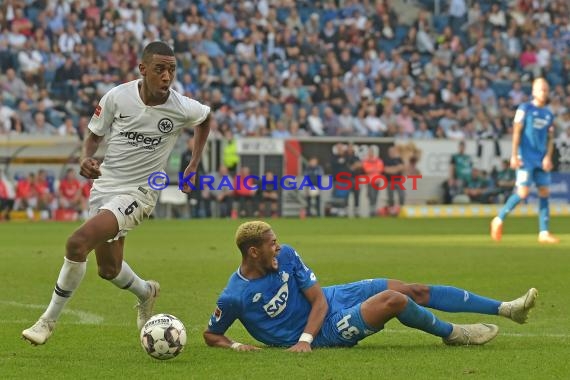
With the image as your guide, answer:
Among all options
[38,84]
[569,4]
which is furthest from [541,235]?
[569,4]

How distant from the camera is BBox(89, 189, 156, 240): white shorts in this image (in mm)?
9500

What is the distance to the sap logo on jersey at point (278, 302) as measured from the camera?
8.56 metres

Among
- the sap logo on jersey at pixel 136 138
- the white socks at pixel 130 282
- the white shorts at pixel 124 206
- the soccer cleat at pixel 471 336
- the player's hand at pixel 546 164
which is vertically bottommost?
the soccer cleat at pixel 471 336

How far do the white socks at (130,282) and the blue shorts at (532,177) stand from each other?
1125 cm

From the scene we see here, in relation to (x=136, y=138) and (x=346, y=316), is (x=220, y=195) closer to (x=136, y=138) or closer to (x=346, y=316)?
(x=136, y=138)

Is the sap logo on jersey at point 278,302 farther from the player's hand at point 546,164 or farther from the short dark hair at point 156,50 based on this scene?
the player's hand at point 546,164

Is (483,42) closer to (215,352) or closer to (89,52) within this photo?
(89,52)

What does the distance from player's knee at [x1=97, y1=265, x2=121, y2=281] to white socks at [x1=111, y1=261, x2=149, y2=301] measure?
5cm

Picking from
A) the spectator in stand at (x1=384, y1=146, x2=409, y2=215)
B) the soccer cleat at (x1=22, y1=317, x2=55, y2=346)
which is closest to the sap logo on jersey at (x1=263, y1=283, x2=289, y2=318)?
the soccer cleat at (x1=22, y1=317, x2=55, y2=346)

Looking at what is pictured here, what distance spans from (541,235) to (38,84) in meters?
15.7

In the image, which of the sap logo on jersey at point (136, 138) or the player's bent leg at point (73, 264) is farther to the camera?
the sap logo on jersey at point (136, 138)

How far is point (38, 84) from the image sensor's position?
31.5 m

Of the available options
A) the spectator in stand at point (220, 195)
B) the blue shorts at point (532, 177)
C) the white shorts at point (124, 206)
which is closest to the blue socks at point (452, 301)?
the white shorts at point (124, 206)

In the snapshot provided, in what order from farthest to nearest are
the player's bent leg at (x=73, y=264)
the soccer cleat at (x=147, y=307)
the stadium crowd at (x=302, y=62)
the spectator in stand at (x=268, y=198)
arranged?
1. the stadium crowd at (x=302, y=62)
2. the spectator in stand at (x=268, y=198)
3. the soccer cleat at (x=147, y=307)
4. the player's bent leg at (x=73, y=264)
